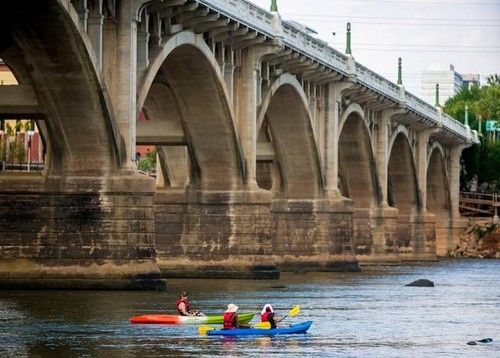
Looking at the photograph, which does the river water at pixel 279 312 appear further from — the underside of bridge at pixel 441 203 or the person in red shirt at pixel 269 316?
the underside of bridge at pixel 441 203

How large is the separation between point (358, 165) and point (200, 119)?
43019 millimetres

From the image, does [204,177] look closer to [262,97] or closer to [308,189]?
[262,97]

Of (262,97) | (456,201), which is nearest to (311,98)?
(262,97)

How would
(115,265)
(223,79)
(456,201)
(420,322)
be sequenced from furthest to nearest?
(456,201) → (223,79) → (115,265) → (420,322)

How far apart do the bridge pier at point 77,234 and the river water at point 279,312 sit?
74 centimetres

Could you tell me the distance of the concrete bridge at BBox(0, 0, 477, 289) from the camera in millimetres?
66438

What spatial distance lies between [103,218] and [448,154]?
111967mm

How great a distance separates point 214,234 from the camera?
8662cm

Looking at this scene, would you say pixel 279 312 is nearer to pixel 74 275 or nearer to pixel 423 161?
pixel 74 275

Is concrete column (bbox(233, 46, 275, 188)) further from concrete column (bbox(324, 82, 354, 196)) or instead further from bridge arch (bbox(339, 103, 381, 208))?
bridge arch (bbox(339, 103, 381, 208))

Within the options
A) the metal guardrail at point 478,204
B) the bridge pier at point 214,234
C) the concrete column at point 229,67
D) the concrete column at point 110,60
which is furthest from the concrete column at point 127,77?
the metal guardrail at point 478,204

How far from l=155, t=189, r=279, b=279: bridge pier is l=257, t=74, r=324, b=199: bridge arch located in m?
17.3

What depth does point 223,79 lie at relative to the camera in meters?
86.1

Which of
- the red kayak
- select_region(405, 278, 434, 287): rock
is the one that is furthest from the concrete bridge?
the red kayak
